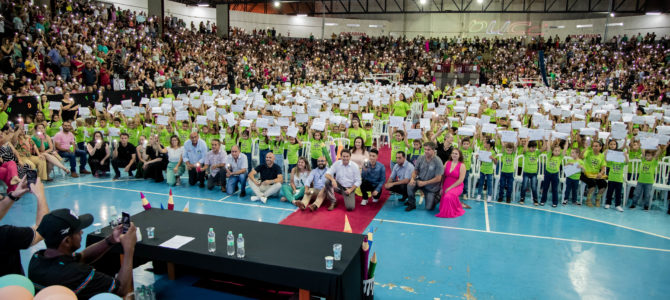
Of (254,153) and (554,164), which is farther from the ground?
(554,164)

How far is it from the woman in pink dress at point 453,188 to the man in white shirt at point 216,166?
469cm

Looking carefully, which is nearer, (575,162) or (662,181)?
(575,162)

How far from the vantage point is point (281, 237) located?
453 cm

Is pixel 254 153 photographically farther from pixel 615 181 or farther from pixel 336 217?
pixel 615 181

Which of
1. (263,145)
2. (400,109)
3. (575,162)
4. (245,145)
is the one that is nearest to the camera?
(575,162)

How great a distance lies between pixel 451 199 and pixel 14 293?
6921mm

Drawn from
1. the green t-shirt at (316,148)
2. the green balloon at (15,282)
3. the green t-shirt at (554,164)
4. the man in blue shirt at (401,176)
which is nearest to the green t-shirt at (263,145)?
the green t-shirt at (316,148)

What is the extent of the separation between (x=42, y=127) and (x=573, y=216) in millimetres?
11570

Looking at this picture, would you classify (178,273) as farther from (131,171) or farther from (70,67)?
(70,67)

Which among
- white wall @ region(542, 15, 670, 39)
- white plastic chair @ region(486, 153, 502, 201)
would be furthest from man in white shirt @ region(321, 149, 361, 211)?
white wall @ region(542, 15, 670, 39)

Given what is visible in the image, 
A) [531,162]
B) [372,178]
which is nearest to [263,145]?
[372,178]

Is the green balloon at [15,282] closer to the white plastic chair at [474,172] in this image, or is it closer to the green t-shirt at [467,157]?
the green t-shirt at [467,157]

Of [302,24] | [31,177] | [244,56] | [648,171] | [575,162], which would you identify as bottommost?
[648,171]

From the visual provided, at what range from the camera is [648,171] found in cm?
842
